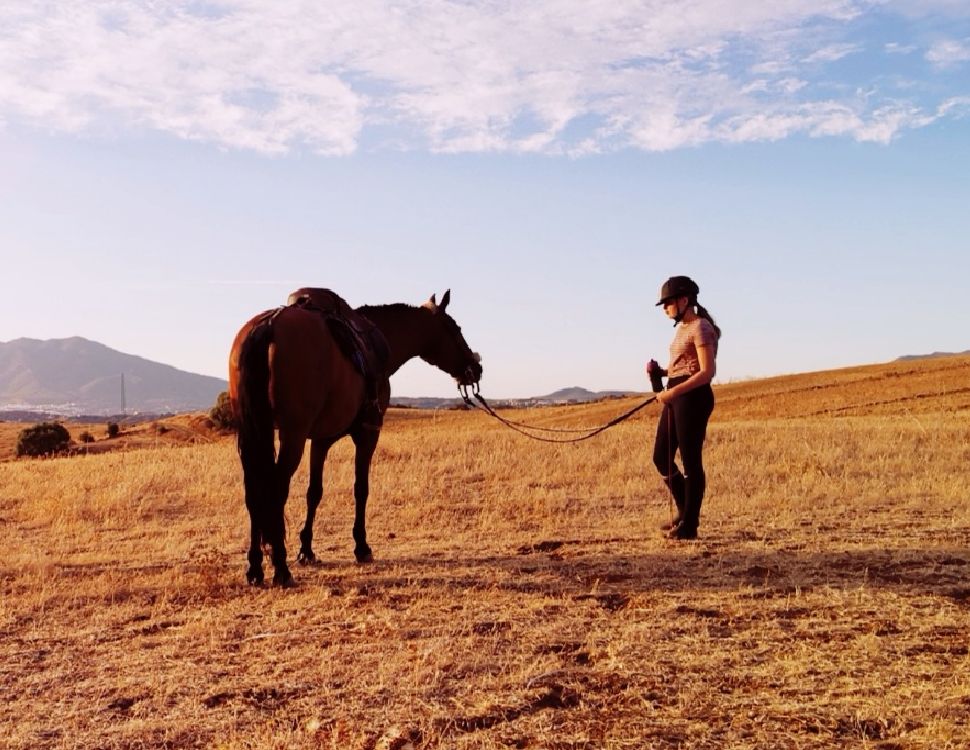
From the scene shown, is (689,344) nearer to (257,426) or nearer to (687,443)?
(687,443)

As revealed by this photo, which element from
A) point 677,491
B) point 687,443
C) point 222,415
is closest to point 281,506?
point 687,443

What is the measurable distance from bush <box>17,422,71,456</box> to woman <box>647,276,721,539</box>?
3130 centimetres

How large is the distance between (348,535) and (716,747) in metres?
6.44

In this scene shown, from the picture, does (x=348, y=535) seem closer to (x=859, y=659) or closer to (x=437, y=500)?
(x=437, y=500)

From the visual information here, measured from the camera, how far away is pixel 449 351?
9.52 metres

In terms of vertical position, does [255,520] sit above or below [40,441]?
below

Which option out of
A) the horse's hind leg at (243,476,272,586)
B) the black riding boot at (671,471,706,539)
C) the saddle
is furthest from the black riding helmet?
the horse's hind leg at (243,476,272,586)

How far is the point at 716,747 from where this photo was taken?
3.38m

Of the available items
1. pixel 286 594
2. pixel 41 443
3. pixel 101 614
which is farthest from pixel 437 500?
pixel 41 443

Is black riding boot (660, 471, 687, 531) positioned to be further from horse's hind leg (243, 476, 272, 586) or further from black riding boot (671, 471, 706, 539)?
horse's hind leg (243, 476, 272, 586)

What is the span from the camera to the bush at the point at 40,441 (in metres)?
34.5

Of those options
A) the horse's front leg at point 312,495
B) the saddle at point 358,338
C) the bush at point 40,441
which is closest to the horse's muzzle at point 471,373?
the saddle at point 358,338

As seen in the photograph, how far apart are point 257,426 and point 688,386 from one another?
12.3 ft

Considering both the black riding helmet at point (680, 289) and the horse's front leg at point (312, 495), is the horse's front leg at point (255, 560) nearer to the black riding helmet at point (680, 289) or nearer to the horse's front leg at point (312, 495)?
the horse's front leg at point (312, 495)
